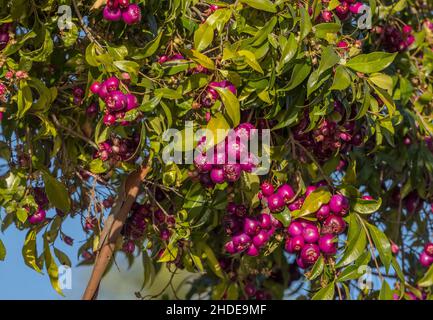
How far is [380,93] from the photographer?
1.58m

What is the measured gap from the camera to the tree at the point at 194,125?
1.46 m

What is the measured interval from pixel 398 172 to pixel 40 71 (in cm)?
94

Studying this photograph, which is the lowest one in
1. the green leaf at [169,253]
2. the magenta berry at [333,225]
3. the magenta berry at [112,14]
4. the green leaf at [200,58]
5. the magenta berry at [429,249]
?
the magenta berry at [429,249]

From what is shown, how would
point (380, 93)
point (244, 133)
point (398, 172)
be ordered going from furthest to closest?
point (398, 172) → point (380, 93) → point (244, 133)

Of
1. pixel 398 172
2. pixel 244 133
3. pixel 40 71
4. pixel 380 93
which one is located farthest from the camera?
pixel 398 172

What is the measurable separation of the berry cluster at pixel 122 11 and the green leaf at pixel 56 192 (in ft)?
1.07

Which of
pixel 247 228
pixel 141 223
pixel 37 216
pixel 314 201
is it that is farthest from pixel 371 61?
pixel 37 216

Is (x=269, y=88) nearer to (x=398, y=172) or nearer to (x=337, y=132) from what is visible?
(x=337, y=132)

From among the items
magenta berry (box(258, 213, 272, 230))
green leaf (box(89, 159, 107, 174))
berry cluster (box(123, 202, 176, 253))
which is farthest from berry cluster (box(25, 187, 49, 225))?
magenta berry (box(258, 213, 272, 230))

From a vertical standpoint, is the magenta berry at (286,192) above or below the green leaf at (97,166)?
below

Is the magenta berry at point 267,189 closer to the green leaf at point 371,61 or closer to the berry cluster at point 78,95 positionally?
the green leaf at point 371,61

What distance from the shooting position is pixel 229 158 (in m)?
1.44

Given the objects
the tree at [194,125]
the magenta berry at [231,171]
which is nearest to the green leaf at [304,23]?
the tree at [194,125]
